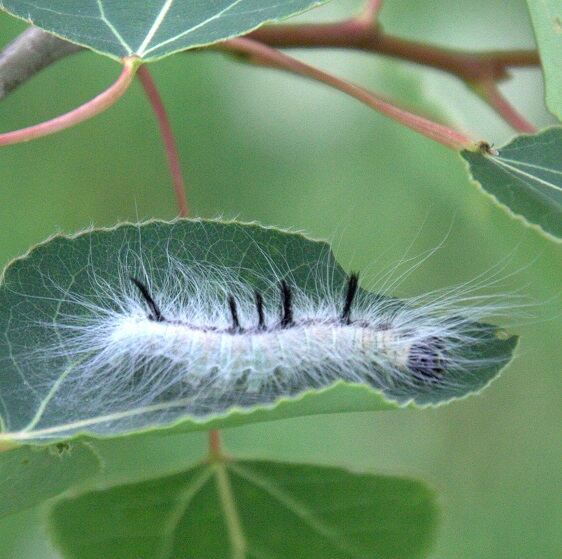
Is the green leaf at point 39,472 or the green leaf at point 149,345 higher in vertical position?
the green leaf at point 149,345

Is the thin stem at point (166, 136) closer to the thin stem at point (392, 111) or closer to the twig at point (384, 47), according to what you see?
the twig at point (384, 47)

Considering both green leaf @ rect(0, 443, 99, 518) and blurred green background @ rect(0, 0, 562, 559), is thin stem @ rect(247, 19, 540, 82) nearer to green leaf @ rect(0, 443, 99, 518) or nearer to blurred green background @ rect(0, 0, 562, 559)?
green leaf @ rect(0, 443, 99, 518)

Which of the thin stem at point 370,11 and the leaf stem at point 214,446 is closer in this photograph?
the leaf stem at point 214,446

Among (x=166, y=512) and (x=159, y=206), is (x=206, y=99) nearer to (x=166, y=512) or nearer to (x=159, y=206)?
(x=159, y=206)

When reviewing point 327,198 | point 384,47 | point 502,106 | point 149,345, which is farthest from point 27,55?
point 327,198

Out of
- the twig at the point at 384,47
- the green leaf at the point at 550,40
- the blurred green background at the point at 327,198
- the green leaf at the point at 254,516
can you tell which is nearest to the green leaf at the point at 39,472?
the green leaf at the point at 254,516

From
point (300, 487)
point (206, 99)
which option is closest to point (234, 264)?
point (300, 487)
